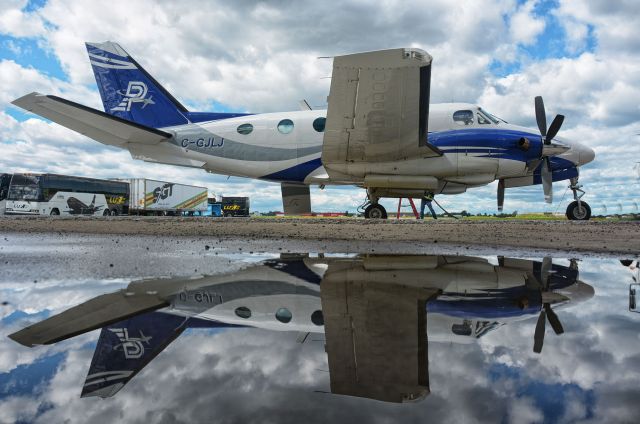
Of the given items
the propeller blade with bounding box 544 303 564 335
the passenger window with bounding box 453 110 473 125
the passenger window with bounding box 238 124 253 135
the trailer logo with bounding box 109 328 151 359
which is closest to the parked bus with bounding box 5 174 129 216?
the passenger window with bounding box 238 124 253 135

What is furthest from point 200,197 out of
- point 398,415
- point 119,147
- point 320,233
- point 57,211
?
point 398,415

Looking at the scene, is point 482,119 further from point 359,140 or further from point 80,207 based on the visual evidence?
point 80,207

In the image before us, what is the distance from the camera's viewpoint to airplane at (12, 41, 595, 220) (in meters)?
11.5

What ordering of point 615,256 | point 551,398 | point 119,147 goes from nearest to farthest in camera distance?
point 551,398 < point 615,256 < point 119,147

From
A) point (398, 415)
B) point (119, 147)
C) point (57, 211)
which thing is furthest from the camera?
point (57, 211)

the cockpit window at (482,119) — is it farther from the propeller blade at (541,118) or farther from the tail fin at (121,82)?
the tail fin at (121,82)

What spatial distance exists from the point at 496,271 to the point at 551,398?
326cm

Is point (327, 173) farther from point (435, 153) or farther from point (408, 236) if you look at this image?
point (408, 236)

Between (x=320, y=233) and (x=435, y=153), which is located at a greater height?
(x=435, y=153)

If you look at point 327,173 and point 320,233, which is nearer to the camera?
point 320,233

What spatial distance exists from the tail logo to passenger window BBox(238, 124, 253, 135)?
4.71 meters

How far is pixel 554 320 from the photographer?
2.39 m

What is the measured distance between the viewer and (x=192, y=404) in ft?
4.26

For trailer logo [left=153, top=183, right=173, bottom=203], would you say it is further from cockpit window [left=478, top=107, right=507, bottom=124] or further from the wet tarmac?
the wet tarmac
